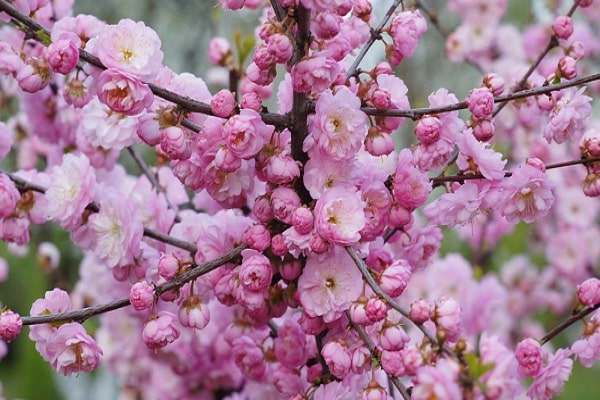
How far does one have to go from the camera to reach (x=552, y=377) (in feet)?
2.56

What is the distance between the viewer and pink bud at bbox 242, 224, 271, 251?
76 centimetres

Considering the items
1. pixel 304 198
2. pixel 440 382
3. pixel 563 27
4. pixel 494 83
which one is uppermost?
pixel 563 27

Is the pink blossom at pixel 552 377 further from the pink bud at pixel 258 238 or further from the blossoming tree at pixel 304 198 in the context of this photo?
the pink bud at pixel 258 238

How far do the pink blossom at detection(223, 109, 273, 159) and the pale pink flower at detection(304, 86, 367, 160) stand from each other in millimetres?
60

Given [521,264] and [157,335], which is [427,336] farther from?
[521,264]

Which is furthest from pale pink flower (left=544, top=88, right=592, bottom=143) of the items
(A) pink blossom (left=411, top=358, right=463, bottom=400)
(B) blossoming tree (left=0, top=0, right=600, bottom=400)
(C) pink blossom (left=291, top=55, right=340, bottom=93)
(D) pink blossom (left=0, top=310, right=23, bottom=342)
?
(D) pink blossom (left=0, top=310, right=23, bottom=342)

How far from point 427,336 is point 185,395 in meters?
0.77

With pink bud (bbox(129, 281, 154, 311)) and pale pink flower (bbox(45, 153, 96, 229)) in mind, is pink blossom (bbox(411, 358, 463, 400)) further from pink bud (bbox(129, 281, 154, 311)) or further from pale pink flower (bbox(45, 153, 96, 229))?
pale pink flower (bbox(45, 153, 96, 229))

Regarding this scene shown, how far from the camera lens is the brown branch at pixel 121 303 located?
2.33 ft

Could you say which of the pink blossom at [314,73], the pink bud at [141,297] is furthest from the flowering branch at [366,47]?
the pink bud at [141,297]

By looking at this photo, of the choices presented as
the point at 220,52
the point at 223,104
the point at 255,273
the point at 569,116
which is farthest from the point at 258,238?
the point at 220,52

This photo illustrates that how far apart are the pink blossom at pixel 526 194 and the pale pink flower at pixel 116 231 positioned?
42 cm

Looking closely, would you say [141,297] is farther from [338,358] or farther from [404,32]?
[404,32]

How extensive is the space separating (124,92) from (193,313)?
23 centimetres
